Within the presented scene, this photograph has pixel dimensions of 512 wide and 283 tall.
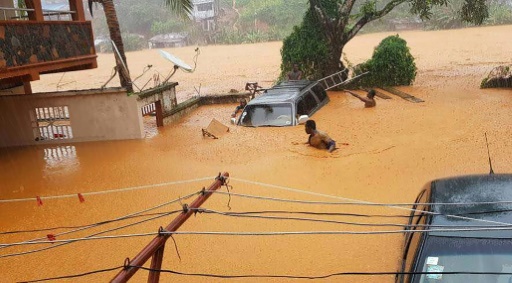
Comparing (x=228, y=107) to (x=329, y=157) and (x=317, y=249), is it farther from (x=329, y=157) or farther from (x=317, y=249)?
(x=317, y=249)

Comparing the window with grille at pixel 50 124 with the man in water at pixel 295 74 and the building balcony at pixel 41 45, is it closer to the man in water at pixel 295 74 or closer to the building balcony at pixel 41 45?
the building balcony at pixel 41 45

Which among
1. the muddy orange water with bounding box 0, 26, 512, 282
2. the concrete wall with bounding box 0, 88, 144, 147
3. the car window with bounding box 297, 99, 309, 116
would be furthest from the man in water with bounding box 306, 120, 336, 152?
the concrete wall with bounding box 0, 88, 144, 147

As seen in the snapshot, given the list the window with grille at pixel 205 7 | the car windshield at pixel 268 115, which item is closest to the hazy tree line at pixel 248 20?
the window with grille at pixel 205 7

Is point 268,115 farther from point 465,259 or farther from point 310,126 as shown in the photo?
point 465,259

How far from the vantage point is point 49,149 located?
48.1 feet

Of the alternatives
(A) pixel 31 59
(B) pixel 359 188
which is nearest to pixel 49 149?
(A) pixel 31 59

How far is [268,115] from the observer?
42.5ft

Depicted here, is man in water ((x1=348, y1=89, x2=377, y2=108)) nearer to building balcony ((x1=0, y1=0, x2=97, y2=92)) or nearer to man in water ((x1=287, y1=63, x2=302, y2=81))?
man in water ((x1=287, y1=63, x2=302, y2=81))

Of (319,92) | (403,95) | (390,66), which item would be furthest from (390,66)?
(319,92)

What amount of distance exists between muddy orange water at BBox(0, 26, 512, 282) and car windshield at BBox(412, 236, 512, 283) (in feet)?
5.60

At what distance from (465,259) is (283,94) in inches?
394

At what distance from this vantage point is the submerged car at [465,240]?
146 inches

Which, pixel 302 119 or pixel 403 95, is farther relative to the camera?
pixel 403 95

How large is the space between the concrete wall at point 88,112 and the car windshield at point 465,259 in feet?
38.2
